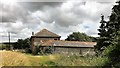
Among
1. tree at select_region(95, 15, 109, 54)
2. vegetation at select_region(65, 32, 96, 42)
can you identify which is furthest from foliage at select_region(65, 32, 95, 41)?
tree at select_region(95, 15, 109, 54)

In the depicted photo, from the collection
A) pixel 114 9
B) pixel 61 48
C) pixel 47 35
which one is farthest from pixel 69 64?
pixel 47 35

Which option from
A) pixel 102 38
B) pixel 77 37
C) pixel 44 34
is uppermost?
pixel 102 38

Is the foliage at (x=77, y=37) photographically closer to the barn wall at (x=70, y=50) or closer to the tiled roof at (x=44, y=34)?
the tiled roof at (x=44, y=34)

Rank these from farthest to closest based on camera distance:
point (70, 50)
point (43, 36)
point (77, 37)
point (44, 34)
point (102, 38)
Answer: point (77, 37), point (44, 34), point (43, 36), point (70, 50), point (102, 38)

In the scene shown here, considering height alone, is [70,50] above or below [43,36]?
below

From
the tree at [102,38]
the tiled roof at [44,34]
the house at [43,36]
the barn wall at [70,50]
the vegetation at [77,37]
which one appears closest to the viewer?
the tree at [102,38]

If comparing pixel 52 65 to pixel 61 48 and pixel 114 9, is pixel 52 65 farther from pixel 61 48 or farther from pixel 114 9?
pixel 61 48

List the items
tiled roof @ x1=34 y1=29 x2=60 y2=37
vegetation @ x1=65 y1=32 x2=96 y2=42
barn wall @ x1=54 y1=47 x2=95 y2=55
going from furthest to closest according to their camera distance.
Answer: vegetation @ x1=65 y1=32 x2=96 y2=42, tiled roof @ x1=34 y1=29 x2=60 y2=37, barn wall @ x1=54 y1=47 x2=95 y2=55

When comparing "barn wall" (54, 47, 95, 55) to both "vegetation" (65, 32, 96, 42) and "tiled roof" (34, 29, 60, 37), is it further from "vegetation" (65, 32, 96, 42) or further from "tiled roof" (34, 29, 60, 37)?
"vegetation" (65, 32, 96, 42)

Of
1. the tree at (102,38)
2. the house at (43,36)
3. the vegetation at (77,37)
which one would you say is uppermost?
the tree at (102,38)

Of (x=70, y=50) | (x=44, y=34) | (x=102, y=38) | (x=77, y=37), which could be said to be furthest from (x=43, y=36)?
(x=102, y=38)

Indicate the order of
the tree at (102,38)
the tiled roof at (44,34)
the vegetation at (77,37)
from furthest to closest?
the vegetation at (77,37)
the tiled roof at (44,34)
the tree at (102,38)

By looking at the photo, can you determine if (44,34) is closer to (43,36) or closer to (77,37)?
(43,36)

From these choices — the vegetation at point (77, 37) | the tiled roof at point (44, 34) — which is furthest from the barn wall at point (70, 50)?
the vegetation at point (77, 37)
